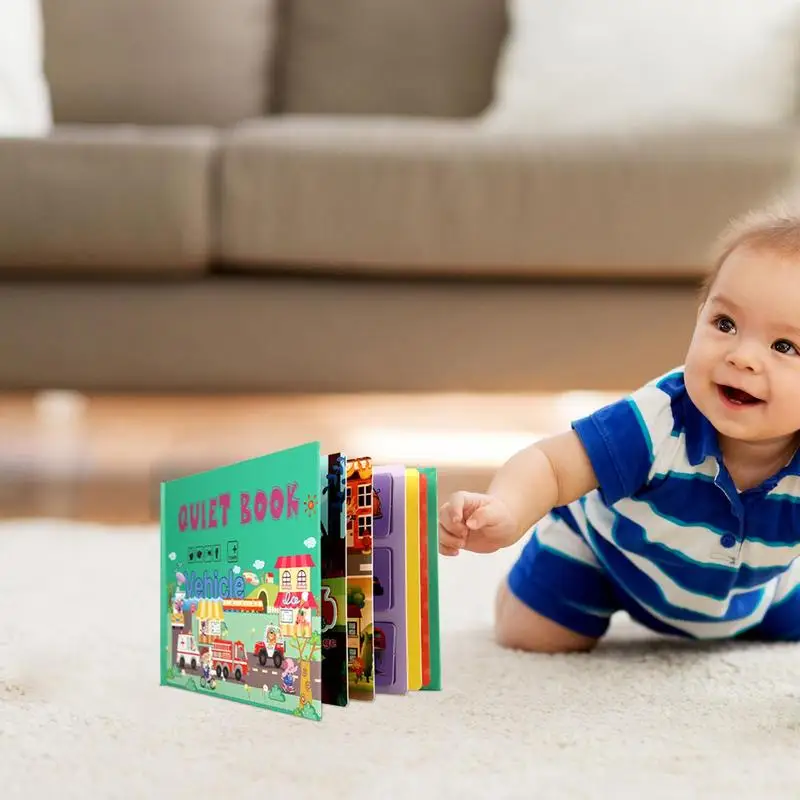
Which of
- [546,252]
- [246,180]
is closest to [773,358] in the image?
[546,252]

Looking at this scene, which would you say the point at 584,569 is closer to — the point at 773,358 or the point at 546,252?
the point at 773,358

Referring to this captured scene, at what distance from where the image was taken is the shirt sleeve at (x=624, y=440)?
0.71m

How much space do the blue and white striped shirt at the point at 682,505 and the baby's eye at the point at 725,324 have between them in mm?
72

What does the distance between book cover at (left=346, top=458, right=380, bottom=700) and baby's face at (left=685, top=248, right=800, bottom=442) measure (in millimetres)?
232

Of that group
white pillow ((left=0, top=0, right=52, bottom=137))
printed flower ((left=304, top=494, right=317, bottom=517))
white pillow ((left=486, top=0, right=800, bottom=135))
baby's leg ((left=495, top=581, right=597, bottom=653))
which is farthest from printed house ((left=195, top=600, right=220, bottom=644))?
white pillow ((left=0, top=0, right=52, bottom=137))

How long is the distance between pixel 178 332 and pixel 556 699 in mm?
969

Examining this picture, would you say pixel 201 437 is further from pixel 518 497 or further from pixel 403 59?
pixel 518 497

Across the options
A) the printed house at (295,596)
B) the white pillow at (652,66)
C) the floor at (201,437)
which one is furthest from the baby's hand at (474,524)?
the white pillow at (652,66)

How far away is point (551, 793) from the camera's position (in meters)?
0.48

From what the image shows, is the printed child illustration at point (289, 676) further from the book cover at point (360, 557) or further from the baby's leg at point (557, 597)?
the baby's leg at point (557, 597)

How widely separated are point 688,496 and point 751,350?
121 mm

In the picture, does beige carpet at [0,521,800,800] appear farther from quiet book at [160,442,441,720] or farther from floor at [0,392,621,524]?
floor at [0,392,621,524]

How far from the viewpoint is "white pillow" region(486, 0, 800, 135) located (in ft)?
5.38

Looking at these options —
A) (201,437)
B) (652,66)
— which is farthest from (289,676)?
(652,66)
